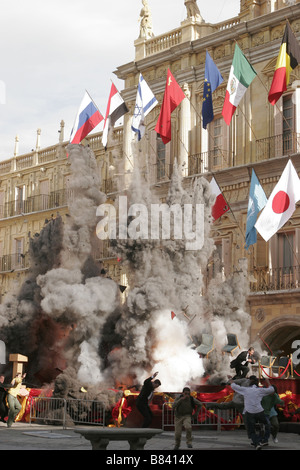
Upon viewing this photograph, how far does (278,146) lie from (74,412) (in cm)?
1335

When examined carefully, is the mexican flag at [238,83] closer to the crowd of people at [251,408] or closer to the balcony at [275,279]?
the balcony at [275,279]

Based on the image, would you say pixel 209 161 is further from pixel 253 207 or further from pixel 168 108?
pixel 253 207

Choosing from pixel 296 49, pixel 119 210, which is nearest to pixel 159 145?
pixel 119 210

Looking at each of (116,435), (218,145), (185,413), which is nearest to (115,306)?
(218,145)

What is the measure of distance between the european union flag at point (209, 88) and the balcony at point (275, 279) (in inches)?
231

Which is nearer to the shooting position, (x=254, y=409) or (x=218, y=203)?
(x=254, y=409)

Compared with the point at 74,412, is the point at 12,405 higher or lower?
higher

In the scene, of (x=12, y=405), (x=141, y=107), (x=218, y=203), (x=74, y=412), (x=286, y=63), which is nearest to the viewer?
(x=12, y=405)

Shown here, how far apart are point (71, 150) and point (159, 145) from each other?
639 centimetres

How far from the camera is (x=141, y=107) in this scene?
2942 centimetres

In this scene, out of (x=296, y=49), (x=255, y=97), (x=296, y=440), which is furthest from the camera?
(x=255, y=97)

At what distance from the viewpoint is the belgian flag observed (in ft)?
83.9
